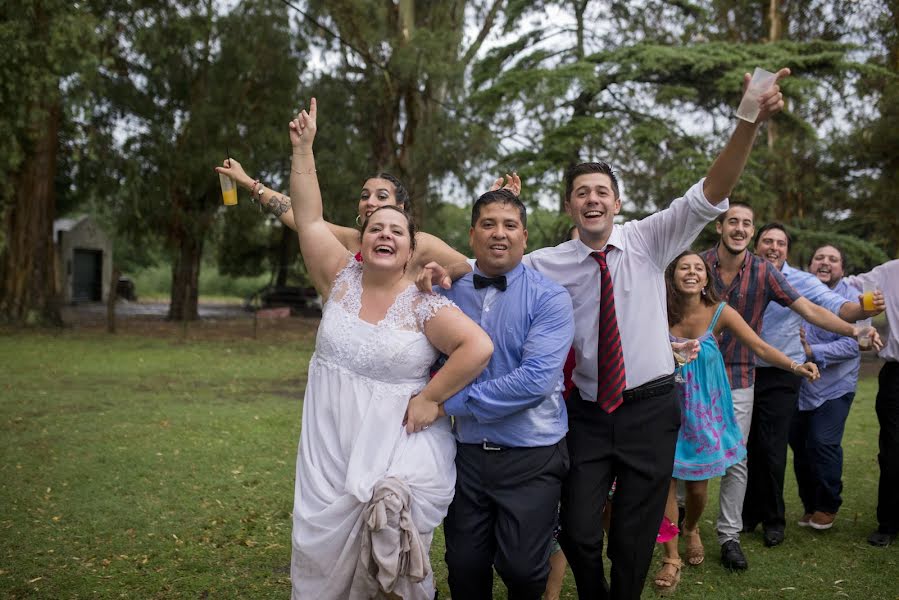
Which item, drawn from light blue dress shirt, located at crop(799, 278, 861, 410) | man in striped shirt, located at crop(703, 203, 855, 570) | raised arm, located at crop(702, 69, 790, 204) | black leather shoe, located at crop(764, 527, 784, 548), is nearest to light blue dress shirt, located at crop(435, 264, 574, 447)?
raised arm, located at crop(702, 69, 790, 204)

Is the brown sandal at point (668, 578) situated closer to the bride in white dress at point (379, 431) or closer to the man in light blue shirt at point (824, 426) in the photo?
the man in light blue shirt at point (824, 426)

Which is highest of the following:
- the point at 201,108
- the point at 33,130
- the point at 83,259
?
the point at 201,108

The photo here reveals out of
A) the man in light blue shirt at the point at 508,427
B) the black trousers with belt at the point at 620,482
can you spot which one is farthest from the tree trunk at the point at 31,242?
the black trousers with belt at the point at 620,482

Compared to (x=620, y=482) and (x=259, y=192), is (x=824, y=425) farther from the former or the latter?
(x=259, y=192)

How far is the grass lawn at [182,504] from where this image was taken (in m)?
4.93

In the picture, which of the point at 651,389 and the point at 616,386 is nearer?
A: the point at 616,386

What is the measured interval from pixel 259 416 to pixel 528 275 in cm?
733

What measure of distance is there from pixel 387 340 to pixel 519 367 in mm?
578

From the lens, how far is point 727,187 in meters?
3.41

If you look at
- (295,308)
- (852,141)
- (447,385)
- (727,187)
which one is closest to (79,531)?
(447,385)

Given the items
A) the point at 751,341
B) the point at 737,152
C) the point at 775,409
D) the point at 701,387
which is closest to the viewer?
the point at 737,152

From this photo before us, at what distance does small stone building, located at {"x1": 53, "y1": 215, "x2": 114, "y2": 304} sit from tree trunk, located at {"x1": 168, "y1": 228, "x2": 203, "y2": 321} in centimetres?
1648

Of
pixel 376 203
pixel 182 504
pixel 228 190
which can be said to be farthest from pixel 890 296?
pixel 182 504

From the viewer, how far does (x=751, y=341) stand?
5270 mm
